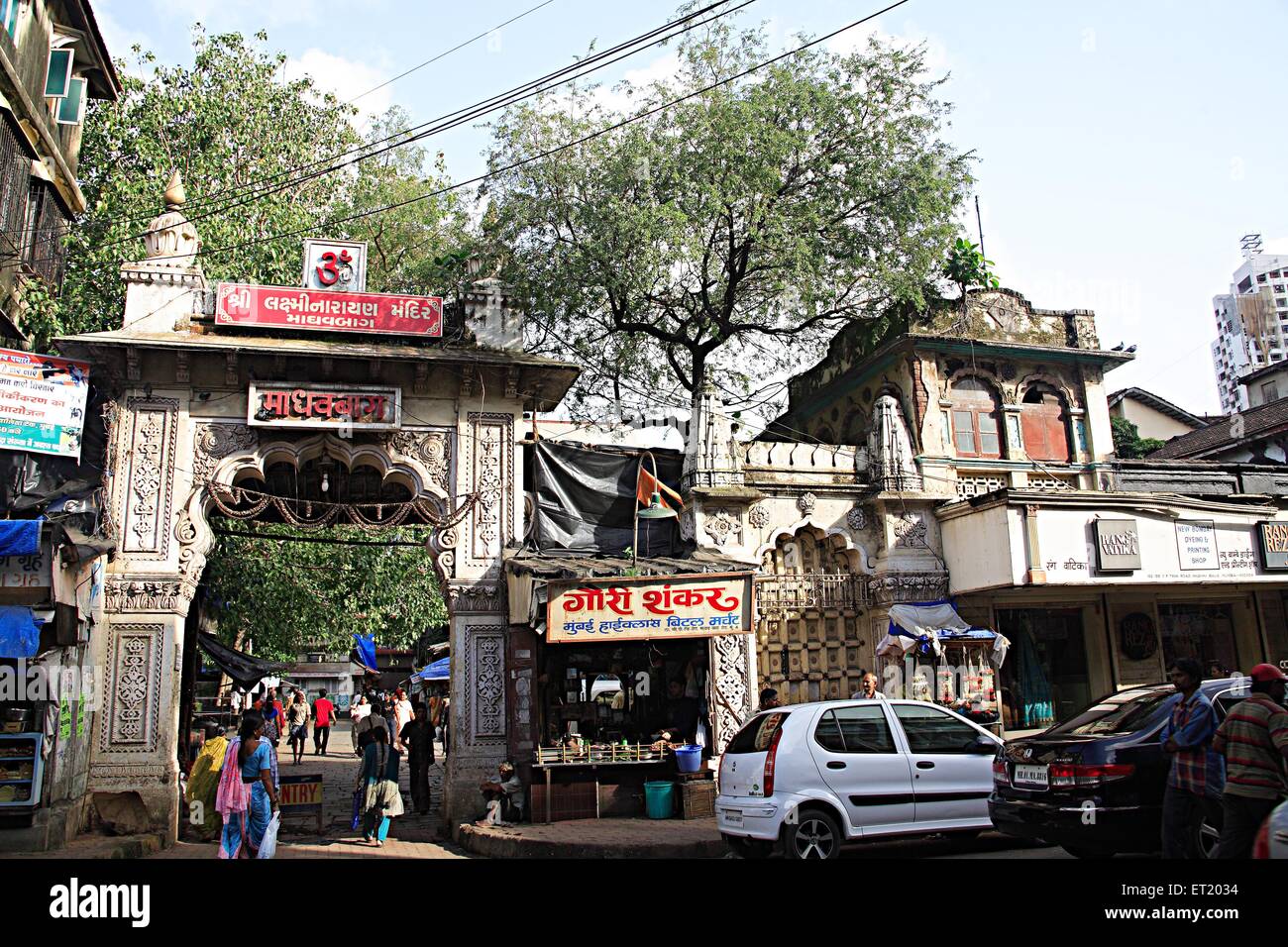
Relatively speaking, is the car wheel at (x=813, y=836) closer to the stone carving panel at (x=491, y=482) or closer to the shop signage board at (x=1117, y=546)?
the stone carving panel at (x=491, y=482)

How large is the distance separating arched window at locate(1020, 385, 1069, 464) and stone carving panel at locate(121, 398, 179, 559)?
16.3 meters

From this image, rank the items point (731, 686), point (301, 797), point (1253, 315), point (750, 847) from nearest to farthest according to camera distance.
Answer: point (750, 847)
point (301, 797)
point (731, 686)
point (1253, 315)

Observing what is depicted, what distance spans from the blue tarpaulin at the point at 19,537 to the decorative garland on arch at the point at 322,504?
3.31 m

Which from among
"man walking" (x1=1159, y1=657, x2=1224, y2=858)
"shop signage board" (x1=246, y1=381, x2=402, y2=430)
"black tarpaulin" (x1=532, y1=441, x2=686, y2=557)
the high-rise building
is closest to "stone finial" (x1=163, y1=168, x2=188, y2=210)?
"shop signage board" (x1=246, y1=381, x2=402, y2=430)

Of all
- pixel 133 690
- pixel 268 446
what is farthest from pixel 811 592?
pixel 133 690

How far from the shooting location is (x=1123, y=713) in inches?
369

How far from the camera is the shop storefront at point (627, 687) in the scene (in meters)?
13.7

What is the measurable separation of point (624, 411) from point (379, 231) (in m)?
12.3

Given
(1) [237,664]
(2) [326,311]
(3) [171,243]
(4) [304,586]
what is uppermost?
(3) [171,243]

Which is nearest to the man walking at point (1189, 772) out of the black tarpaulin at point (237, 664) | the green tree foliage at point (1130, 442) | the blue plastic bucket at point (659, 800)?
the blue plastic bucket at point (659, 800)

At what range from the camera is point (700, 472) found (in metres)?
16.7

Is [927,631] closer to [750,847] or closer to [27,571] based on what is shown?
[750,847]

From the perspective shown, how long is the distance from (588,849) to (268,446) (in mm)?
8049
